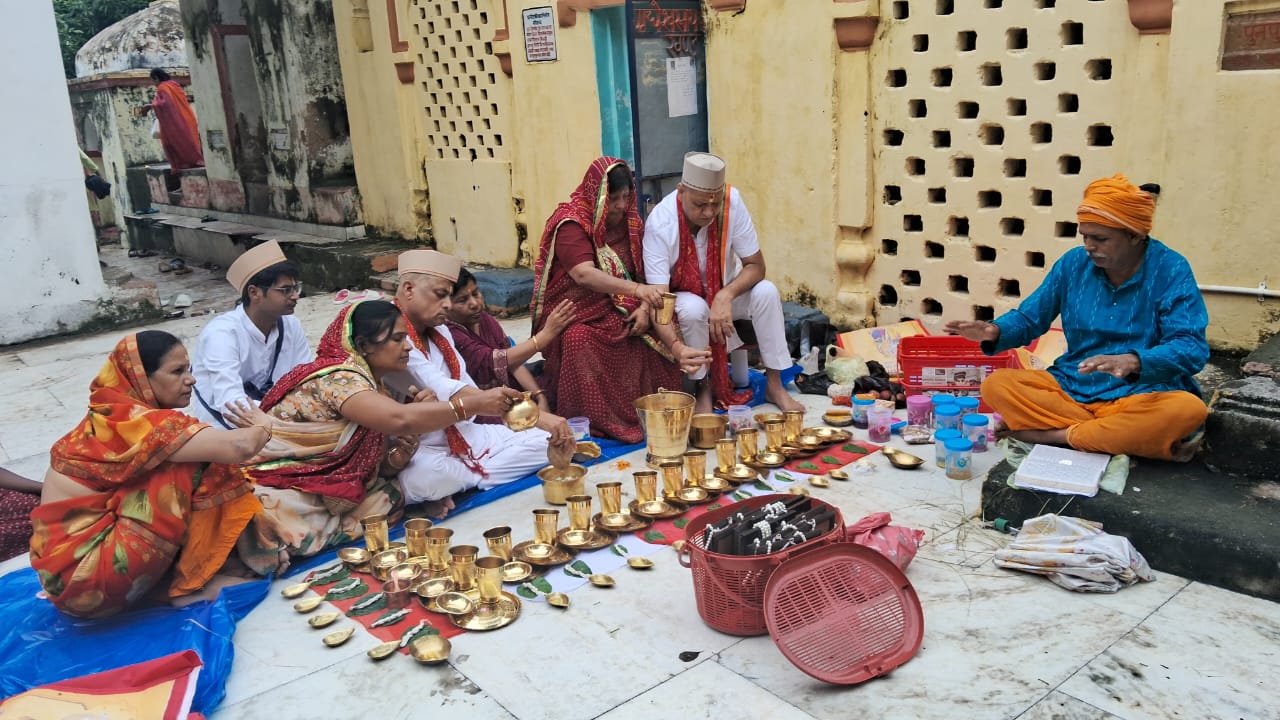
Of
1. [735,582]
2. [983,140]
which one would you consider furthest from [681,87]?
[735,582]

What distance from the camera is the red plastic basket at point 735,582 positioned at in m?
3.06

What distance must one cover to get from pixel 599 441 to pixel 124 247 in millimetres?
13380

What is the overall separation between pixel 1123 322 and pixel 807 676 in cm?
207

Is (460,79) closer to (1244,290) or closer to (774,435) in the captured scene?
(774,435)

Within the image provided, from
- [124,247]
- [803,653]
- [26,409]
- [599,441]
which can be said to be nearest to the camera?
[803,653]

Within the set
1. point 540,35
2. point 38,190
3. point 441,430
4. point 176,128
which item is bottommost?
point 441,430

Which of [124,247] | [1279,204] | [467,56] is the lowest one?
[124,247]

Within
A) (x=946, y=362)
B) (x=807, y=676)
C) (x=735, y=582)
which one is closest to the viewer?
(x=807, y=676)

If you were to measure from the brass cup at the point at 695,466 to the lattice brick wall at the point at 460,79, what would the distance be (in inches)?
198

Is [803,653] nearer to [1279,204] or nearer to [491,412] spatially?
[491,412]

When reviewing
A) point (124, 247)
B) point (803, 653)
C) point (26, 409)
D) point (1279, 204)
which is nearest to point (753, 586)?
point (803, 653)

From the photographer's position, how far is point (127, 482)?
3.33m

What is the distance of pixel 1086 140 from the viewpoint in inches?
209

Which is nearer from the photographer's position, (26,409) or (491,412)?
(491,412)
